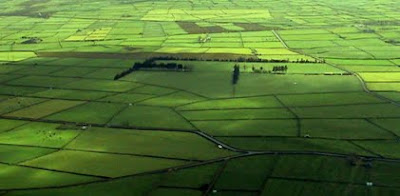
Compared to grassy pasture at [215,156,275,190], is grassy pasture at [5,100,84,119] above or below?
below

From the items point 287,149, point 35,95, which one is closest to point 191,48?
point 35,95

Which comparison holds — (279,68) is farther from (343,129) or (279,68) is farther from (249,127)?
(343,129)

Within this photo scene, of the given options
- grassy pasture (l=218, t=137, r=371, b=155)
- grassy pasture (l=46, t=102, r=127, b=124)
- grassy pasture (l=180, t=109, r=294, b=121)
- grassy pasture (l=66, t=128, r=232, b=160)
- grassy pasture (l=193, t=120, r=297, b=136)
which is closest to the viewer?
grassy pasture (l=66, t=128, r=232, b=160)

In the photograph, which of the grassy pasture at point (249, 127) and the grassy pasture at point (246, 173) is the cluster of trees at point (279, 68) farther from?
the grassy pasture at point (246, 173)

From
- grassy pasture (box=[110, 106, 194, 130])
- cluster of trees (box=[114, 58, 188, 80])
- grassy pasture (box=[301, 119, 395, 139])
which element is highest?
grassy pasture (box=[301, 119, 395, 139])

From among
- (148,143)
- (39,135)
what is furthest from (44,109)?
(148,143)

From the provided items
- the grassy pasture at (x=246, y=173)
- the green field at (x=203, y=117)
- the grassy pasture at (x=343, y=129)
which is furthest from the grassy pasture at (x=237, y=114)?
the grassy pasture at (x=246, y=173)

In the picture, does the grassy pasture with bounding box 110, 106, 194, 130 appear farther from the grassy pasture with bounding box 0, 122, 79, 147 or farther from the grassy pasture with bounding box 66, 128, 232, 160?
the grassy pasture with bounding box 0, 122, 79, 147

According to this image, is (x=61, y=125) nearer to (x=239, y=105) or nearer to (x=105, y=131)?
(x=105, y=131)

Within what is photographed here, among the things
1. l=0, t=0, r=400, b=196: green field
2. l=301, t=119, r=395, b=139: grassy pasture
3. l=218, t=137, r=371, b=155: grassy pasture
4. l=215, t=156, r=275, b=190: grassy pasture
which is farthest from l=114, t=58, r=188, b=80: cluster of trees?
l=215, t=156, r=275, b=190: grassy pasture
